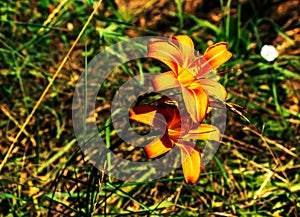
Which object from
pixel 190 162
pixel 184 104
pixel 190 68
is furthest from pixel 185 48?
pixel 190 162

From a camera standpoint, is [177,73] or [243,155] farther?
[243,155]

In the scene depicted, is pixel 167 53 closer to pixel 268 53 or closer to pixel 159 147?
pixel 159 147

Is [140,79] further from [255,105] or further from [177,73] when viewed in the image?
[177,73]

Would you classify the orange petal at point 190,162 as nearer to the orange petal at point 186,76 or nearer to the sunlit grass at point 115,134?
the orange petal at point 186,76

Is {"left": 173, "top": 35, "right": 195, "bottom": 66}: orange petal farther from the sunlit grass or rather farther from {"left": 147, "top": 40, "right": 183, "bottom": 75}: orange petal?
the sunlit grass

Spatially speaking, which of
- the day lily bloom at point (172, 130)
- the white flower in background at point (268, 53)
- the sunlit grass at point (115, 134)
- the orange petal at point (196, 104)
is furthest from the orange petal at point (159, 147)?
the white flower in background at point (268, 53)

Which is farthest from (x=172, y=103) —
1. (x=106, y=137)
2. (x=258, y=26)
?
(x=258, y=26)
